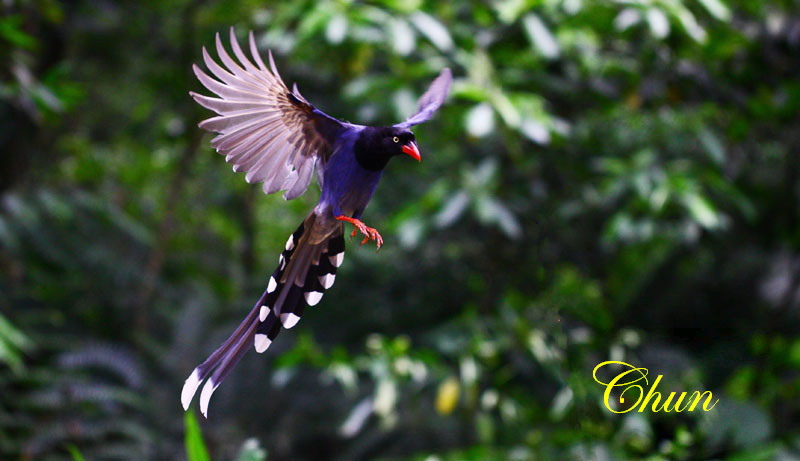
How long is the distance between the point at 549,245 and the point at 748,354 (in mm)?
860

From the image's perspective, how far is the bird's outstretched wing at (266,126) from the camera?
50 centimetres

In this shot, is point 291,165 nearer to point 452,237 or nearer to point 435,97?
point 435,97

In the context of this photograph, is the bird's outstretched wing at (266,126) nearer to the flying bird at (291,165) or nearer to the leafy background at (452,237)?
the flying bird at (291,165)

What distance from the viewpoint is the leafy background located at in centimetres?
203

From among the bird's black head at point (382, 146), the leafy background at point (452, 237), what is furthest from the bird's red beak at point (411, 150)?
the leafy background at point (452, 237)

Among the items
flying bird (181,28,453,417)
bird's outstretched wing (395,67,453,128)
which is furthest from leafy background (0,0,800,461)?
flying bird (181,28,453,417)

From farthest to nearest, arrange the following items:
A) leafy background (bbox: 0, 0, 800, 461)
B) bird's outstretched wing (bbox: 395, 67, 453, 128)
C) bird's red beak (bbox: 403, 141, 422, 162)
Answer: leafy background (bbox: 0, 0, 800, 461) < bird's outstretched wing (bbox: 395, 67, 453, 128) < bird's red beak (bbox: 403, 141, 422, 162)

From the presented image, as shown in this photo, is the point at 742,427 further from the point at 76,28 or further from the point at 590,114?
the point at 76,28

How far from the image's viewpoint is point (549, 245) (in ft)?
9.02

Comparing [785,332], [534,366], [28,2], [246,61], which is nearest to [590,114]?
[534,366]

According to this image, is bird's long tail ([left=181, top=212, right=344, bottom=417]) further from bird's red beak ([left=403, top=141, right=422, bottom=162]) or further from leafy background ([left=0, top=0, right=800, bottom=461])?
leafy background ([left=0, top=0, right=800, bottom=461])

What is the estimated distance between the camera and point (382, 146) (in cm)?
51

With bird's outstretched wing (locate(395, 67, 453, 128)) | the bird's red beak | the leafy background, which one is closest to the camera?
the bird's red beak

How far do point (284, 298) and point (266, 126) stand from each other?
0.43 feet
